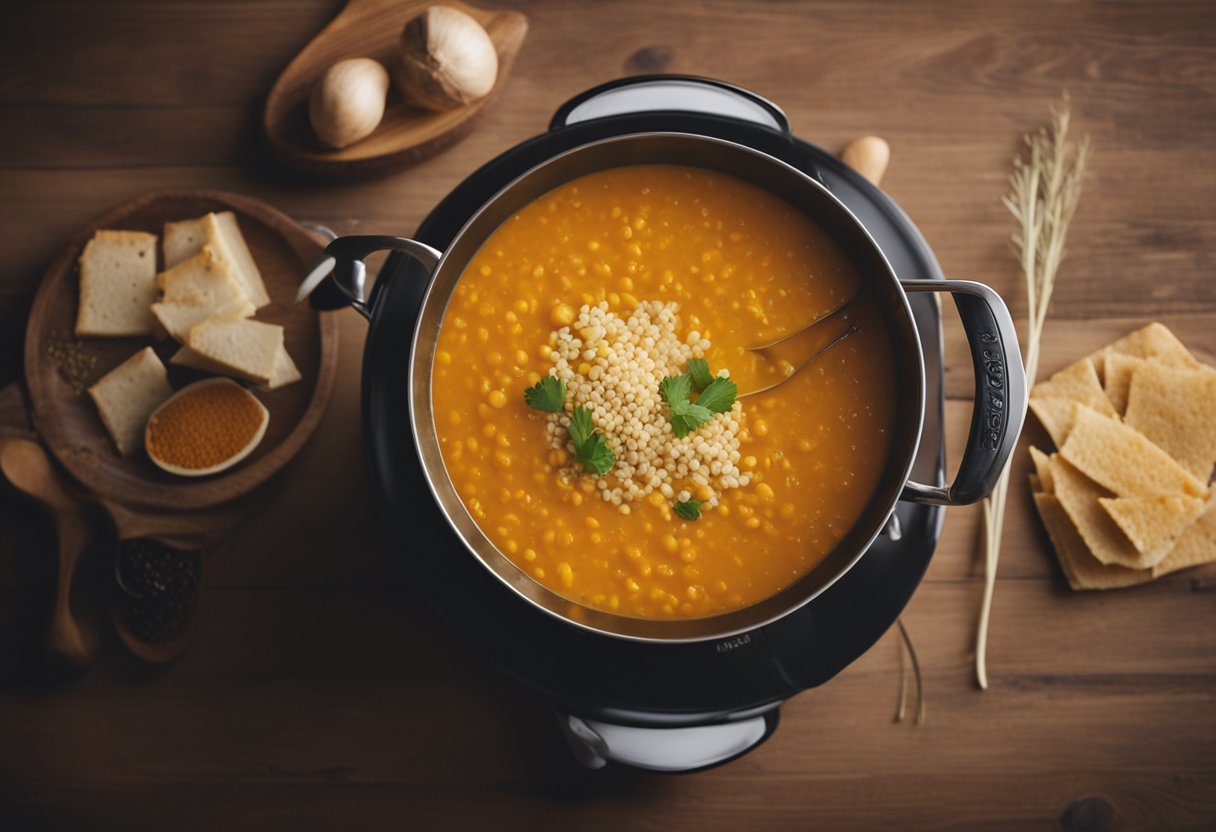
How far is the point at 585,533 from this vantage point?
4.90ft

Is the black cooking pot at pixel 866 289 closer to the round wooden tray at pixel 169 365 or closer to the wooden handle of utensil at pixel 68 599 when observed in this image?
the round wooden tray at pixel 169 365

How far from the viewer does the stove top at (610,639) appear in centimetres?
162

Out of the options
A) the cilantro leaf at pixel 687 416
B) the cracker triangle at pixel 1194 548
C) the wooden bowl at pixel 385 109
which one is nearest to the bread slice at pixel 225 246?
the wooden bowl at pixel 385 109

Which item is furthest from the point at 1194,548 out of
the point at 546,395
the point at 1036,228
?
the point at 546,395

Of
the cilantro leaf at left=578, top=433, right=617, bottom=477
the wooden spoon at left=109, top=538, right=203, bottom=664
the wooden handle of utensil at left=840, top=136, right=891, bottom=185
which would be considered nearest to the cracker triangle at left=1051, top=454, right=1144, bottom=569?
the wooden handle of utensil at left=840, top=136, right=891, bottom=185

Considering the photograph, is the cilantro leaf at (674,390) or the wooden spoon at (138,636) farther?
the wooden spoon at (138,636)

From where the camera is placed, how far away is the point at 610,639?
5.22 ft

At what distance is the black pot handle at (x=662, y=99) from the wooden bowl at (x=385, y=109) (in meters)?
0.33

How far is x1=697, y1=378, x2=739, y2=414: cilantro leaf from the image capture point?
1.45m

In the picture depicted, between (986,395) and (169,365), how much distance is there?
5.81ft

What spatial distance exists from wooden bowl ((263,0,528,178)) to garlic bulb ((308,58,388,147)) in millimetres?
48

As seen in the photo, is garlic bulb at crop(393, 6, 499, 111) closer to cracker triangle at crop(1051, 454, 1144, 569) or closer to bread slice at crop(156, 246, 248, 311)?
bread slice at crop(156, 246, 248, 311)

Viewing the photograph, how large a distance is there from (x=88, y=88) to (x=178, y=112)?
0.24m

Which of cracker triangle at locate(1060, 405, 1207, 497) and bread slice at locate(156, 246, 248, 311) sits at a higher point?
bread slice at locate(156, 246, 248, 311)
